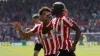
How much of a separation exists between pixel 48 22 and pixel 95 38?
101 ft

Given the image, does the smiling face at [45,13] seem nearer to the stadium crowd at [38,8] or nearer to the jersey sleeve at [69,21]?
the jersey sleeve at [69,21]

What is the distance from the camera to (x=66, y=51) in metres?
8.44

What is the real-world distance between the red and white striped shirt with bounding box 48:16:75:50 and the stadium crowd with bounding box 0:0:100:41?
112 feet

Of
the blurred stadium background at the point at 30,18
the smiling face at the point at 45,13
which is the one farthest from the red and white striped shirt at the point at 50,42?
the blurred stadium background at the point at 30,18

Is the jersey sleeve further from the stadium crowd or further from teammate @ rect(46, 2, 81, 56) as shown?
the stadium crowd

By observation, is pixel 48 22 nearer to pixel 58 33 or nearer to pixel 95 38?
pixel 58 33

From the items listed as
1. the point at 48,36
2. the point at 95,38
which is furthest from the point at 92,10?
the point at 48,36

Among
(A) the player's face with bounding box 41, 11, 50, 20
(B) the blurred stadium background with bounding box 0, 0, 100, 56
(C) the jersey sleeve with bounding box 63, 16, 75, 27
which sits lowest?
(B) the blurred stadium background with bounding box 0, 0, 100, 56

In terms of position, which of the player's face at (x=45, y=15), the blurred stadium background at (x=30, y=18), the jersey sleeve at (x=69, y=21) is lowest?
the blurred stadium background at (x=30, y=18)

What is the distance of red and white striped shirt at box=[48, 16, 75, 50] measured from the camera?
8297 mm

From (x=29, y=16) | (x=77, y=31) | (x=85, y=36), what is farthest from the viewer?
(x=29, y=16)

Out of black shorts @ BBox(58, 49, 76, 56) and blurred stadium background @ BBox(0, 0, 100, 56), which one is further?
blurred stadium background @ BBox(0, 0, 100, 56)

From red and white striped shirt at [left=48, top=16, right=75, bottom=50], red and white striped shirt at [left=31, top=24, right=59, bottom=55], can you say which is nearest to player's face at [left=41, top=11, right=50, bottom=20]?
red and white striped shirt at [left=48, top=16, right=75, bottom=50]

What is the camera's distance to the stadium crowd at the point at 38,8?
4495cm
